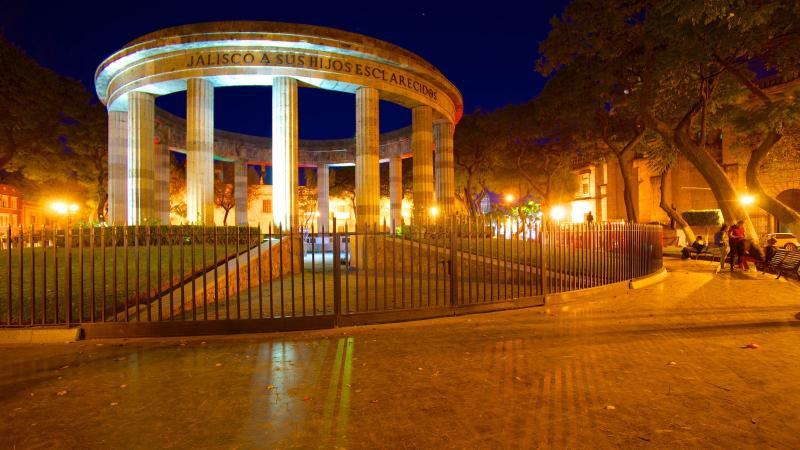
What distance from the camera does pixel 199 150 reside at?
17688mm

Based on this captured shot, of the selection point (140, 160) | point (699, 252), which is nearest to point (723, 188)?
point (699, 252)

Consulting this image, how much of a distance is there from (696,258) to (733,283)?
10.9 meters

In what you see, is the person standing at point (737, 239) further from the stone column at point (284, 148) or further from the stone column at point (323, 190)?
the stone column at point (323, 190)

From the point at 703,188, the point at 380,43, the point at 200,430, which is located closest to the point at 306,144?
the point at 380,43

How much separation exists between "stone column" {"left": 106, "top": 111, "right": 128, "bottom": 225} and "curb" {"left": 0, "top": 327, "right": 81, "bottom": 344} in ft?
47.8

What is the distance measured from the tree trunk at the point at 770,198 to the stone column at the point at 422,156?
41.4 ft

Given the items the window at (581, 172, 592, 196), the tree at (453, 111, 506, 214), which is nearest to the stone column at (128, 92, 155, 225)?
the tree at (453, 111, 506, 214)

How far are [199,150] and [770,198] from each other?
20957mm

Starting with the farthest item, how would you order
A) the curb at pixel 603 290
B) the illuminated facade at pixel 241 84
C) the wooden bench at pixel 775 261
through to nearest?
the illuminated facade at pixel 241 84 → the wooden bench at pixel 775 261 → the curb at pixel 603 290

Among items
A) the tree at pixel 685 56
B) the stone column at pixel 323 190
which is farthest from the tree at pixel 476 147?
the tree at pixel 685 56

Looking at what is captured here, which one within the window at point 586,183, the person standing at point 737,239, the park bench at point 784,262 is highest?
the window at point 586,183

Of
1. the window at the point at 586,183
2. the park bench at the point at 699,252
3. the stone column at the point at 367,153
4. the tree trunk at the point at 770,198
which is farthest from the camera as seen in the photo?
the window at the point at 586,183

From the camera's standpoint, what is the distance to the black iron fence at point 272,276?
719cm

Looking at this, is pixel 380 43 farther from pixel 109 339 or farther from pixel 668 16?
pixel 109 339
